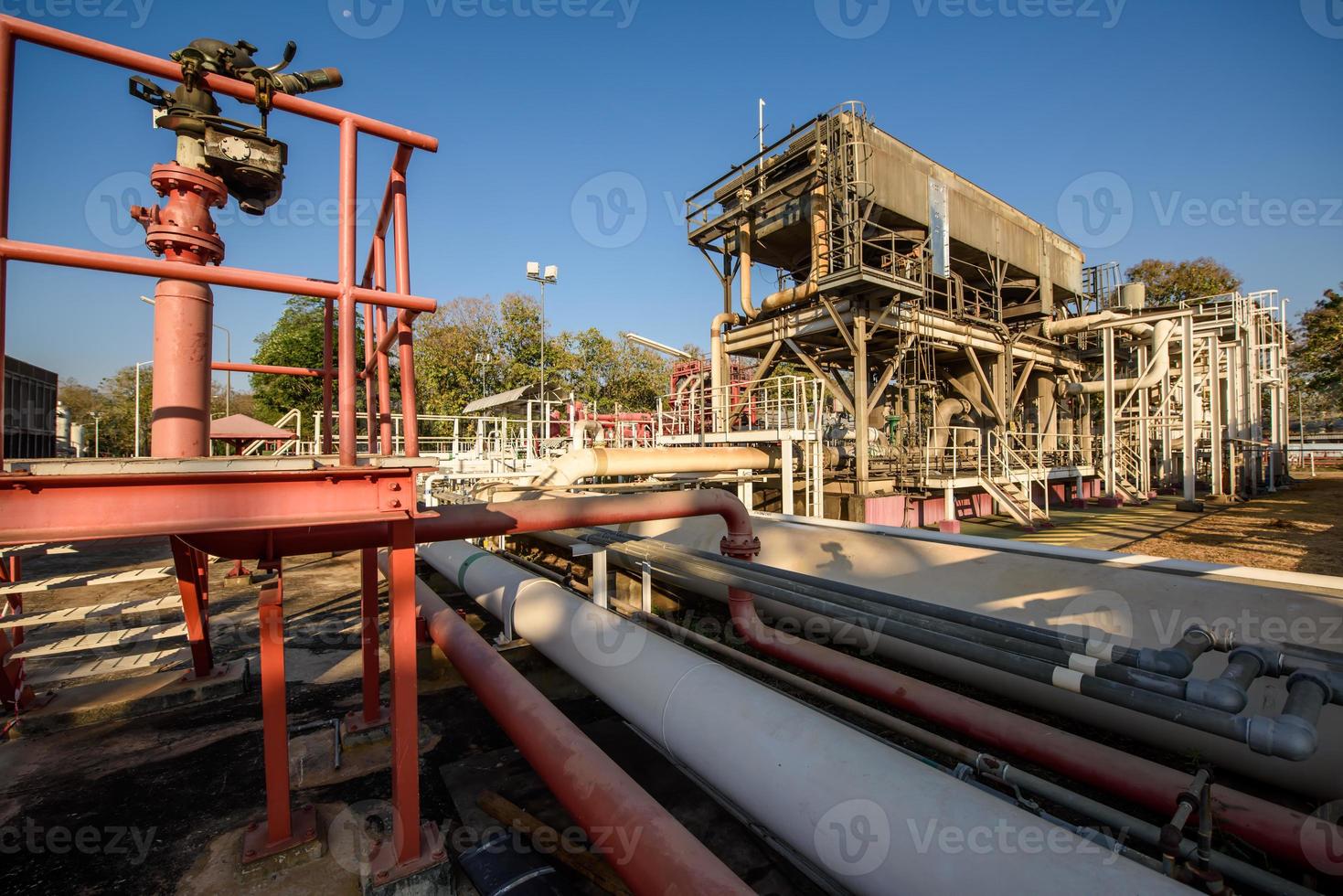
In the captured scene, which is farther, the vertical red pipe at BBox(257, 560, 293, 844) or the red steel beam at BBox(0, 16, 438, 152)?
the vertical red pipe at BBox(257, 560, 293, 844)

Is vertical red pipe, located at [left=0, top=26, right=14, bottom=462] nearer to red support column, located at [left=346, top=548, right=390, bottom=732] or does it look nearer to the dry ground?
red support column, located at [left=346, top=548, right=390, bottom=732]

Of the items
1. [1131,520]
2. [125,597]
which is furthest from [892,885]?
[1131,520]

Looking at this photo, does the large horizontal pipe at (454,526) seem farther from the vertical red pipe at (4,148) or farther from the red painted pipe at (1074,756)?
the red painted pipe at (1074,756)

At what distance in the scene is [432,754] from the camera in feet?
14.2

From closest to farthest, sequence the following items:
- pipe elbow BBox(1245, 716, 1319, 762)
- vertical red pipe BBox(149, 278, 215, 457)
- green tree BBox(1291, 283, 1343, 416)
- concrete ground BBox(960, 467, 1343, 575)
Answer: pipe elbow BBox(1245, 716, 1319, 762)
vertical red pipe BBox(149, 278, 215, 457)
concrete ground BBox(960, 467, 1343, 575)
green tree BBox(1291, 283, 1343, 416)

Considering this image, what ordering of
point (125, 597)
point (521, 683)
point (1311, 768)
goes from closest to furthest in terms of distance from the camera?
point (1311, 768)
point (521, 683)
point (125, 597)

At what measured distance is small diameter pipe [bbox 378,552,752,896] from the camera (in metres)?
2.08

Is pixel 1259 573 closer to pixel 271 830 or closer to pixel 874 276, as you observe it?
pixel 271 830

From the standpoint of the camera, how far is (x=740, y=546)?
207 inches

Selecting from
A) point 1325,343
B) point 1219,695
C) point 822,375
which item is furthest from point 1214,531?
point 1325,343

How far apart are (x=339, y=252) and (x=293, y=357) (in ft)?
147

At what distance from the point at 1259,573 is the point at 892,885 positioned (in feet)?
13.3

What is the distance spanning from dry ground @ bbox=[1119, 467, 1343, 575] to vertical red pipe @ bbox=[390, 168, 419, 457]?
9385 millimetres

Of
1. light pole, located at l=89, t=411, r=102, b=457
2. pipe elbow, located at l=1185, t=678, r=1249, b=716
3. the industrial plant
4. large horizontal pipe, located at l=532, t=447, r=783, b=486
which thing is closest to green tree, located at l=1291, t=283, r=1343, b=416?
large horizontal pipe, located at l=532, t=447, r=783, b=486
